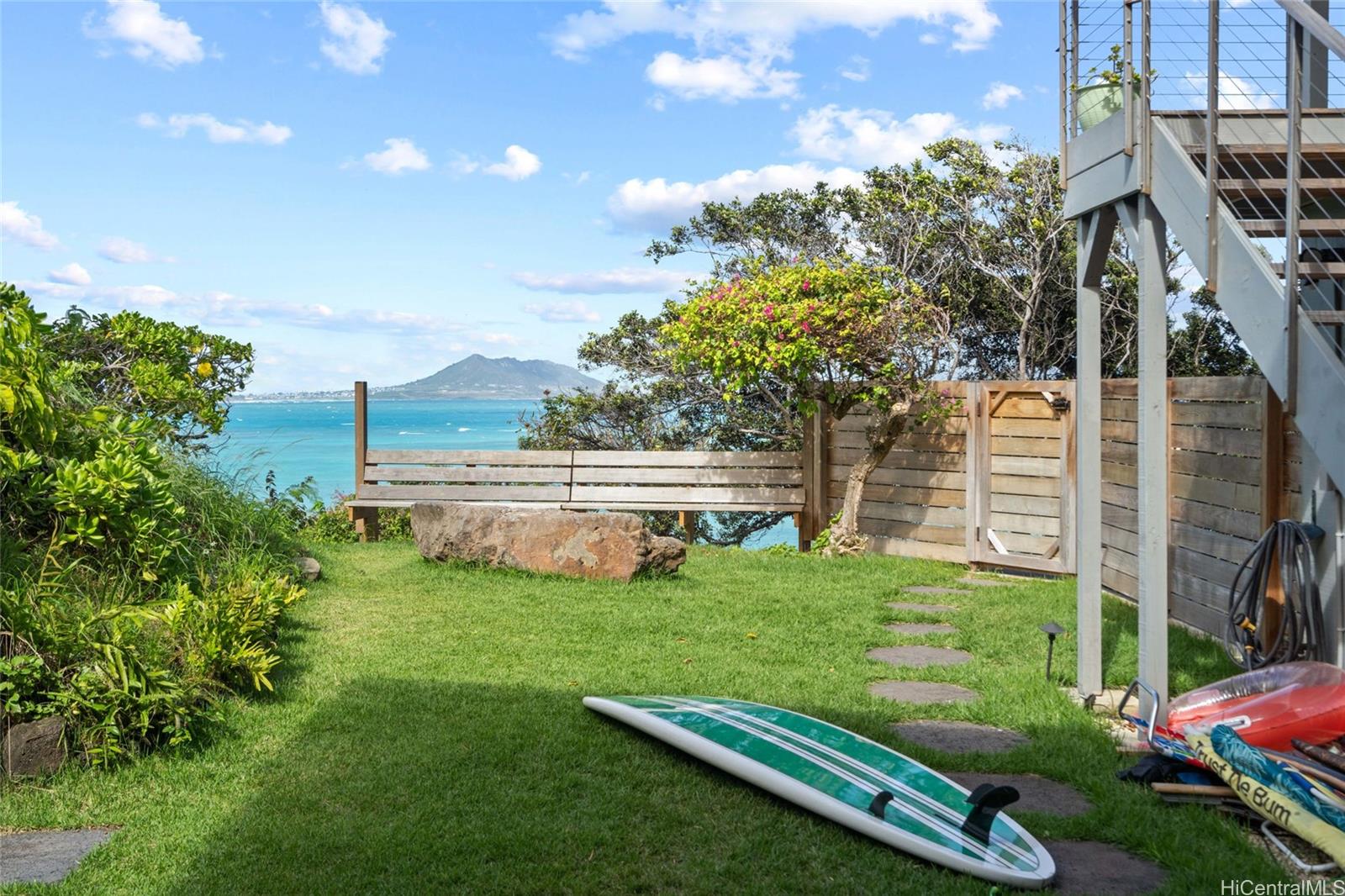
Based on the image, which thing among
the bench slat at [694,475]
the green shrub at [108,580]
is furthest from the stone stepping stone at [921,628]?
the bench slat at [694,475]

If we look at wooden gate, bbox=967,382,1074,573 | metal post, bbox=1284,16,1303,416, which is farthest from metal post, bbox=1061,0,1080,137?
wooden gate, bbox=967,382,1074,573

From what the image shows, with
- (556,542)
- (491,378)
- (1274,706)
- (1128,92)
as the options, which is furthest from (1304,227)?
(491,378)

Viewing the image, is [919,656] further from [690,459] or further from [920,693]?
[690,459]

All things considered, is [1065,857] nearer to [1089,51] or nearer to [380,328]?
[1089,51]

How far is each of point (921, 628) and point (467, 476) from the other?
20.8 feet

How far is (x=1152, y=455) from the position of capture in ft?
13.7

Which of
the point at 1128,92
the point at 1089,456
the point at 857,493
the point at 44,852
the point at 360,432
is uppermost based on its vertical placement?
the point at 1128,92

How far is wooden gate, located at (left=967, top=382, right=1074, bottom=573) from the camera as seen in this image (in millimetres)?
8469

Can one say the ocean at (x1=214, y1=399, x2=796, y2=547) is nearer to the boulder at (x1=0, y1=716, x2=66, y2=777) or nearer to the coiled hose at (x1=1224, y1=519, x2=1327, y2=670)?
the boulder at (x1=0, y1=716, x2=66, y2=777)

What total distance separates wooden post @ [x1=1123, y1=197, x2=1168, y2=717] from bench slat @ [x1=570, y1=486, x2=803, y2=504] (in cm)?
623

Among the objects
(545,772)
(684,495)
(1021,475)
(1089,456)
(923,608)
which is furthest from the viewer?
(684,495)

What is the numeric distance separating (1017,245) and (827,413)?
477cm

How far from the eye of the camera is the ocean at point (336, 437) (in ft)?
28.5

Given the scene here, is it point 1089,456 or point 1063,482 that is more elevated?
point 1089,456
